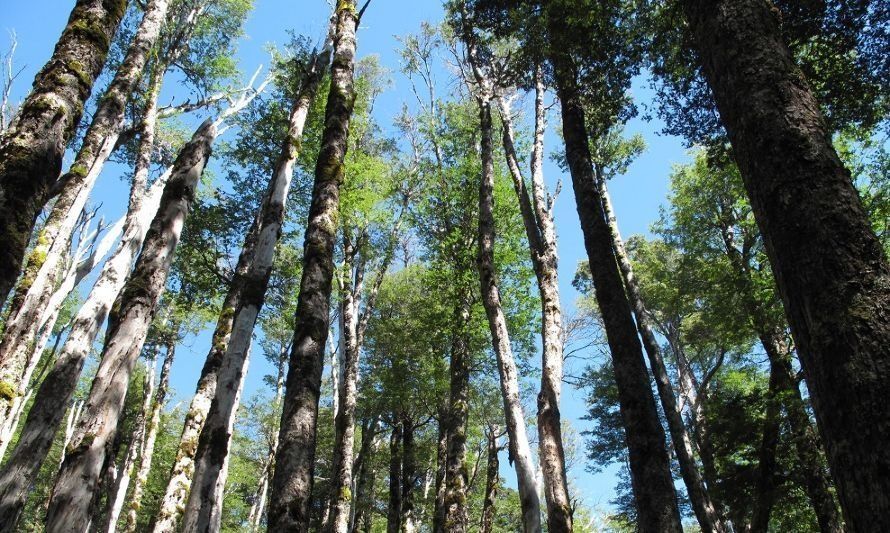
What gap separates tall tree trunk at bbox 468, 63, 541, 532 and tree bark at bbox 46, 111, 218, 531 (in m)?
5.52

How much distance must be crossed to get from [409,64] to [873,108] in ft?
51.7

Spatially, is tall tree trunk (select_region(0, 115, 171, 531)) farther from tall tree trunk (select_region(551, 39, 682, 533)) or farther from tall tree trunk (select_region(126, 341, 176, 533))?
tall tree trunk (select_region(126, 341, 176, 533))

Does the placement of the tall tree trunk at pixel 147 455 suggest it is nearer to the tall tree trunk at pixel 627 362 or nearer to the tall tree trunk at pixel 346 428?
the tall tree trunk at pixel 346 428

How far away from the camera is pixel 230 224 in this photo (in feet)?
56.1

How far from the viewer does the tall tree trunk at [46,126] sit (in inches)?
108

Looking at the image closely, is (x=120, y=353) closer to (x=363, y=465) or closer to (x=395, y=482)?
(x=395, y=482)

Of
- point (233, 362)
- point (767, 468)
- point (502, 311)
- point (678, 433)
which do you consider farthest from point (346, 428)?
point (767, 468)

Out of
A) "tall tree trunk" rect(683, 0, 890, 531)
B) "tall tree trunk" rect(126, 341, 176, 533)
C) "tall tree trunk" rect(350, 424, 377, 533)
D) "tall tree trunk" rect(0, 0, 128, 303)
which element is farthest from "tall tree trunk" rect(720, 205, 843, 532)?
"tall tree trunk" rect(126, 341, 176, 533)

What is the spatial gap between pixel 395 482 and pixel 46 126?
19.0 meters

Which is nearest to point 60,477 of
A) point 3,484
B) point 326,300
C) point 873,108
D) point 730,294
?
point 326,300

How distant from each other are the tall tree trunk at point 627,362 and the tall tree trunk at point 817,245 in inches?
146

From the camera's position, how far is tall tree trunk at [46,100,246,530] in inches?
148

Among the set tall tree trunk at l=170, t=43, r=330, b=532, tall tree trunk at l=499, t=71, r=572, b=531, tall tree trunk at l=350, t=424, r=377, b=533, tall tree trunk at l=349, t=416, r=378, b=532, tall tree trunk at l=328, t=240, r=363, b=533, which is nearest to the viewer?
tall tree trunk at l=170, t=43, r=330, b=532

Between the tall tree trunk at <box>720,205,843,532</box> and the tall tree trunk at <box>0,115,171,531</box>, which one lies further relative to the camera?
the tall tree trunk at <box>720,205,843,532</box>
